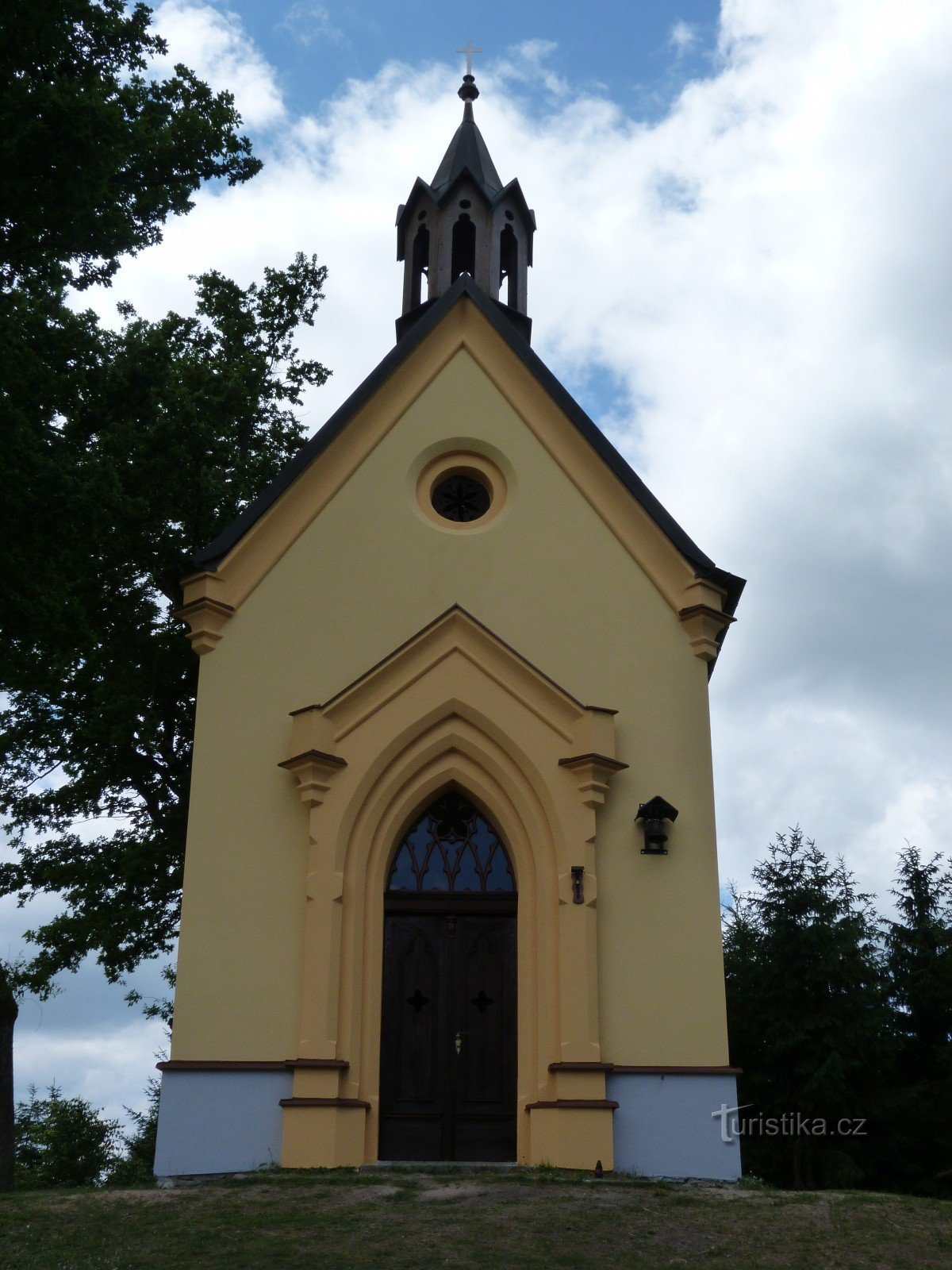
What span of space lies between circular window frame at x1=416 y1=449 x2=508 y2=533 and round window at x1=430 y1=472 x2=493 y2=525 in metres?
0.02

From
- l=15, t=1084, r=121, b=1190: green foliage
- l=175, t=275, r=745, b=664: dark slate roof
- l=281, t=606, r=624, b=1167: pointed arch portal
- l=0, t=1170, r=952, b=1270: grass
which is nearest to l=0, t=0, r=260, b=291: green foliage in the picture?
l=175, t=275, r=745, b=664: dark slate roof

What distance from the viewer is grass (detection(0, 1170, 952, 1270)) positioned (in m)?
7.01

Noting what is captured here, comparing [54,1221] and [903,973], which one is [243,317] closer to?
[54,1221]

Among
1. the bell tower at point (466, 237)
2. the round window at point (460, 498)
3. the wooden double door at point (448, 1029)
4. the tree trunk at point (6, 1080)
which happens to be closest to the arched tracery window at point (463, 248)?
the bell tower at point (466, 237)

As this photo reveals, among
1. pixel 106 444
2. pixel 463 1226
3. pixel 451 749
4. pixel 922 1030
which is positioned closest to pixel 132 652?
pixel 106 444

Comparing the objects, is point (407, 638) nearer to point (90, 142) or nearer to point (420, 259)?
point (90, 142)

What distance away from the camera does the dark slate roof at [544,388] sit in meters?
12.8

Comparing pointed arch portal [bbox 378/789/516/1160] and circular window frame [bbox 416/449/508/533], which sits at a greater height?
circular window frame [bbox 416/449/508/533]

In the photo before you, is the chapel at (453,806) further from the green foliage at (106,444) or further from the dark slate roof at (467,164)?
the dark slate roof at (467,164)

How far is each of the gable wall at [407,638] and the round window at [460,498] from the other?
348 mm

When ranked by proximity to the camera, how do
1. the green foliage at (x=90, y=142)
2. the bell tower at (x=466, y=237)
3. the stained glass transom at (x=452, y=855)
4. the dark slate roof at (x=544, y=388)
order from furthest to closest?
the bell tower at (x=466, y=237)
the dark slate roof at (x=544, y=388)
the stained glass transom at (x=452, y=855)
the green foliage at (x=90, y=142)

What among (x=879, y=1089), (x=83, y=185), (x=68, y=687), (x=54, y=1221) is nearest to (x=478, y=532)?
(x=83, y=185)

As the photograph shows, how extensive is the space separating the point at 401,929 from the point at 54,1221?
14.2 feet

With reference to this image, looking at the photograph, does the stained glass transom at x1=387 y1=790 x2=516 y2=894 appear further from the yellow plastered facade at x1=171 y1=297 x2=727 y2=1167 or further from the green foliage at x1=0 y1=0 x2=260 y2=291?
the green foliage at x1=0 y1=0 x2=260 y2=291
